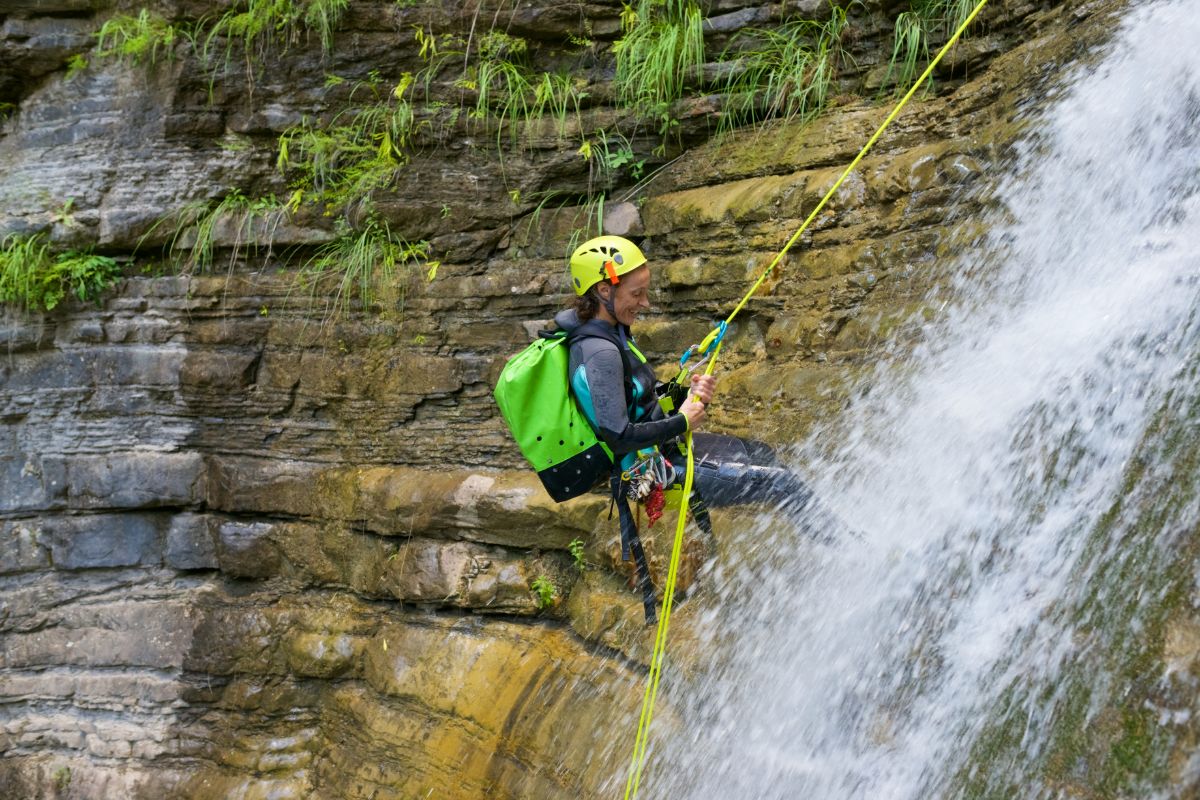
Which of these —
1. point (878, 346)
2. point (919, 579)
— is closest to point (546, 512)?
point (878, 346)

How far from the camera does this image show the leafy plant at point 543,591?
628 centimetres

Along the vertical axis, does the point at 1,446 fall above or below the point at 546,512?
below

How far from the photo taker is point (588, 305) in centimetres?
445

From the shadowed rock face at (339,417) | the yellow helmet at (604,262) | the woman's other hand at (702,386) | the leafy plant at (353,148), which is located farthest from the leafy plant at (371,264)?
the woman's other hand at (702,386)

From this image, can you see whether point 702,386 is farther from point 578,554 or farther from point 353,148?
point 353,148

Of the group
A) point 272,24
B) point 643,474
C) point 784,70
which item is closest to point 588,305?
point 643,474

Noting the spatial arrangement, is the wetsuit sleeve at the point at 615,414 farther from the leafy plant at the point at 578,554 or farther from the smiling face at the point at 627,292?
the leafy plant at the point at 578,554

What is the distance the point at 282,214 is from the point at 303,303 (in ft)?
2.27

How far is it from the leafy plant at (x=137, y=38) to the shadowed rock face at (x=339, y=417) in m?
0.12

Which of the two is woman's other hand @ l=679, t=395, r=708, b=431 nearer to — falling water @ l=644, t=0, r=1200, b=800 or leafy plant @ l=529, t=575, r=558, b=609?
falling water @ l=644, t=0, r=1200, b=800

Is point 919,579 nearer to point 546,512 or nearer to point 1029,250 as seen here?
point 1029,250

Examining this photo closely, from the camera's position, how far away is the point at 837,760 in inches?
158

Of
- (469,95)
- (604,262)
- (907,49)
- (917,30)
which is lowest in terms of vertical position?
(469,95)

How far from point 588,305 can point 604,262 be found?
7.4 inches
